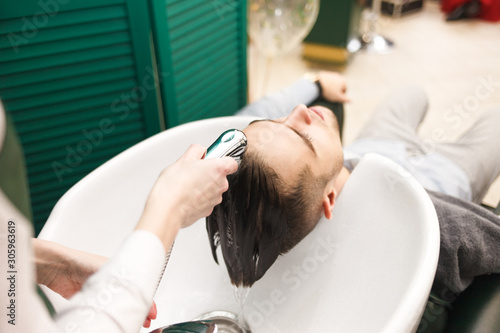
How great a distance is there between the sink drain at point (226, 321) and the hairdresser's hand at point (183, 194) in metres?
0.47

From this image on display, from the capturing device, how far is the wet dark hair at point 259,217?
0.88m

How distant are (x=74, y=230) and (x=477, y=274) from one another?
2.94ft

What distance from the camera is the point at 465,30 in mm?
3461

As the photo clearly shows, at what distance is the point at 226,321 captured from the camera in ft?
3.32

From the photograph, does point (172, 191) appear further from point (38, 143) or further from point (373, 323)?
point (38, 143)

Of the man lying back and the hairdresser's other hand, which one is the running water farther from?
the hairdresser's other hand

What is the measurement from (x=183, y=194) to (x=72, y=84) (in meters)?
0.83

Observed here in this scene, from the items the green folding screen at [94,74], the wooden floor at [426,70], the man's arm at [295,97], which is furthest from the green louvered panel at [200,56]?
the wooden floor at [426,70]

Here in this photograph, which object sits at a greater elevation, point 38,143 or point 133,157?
point 133,157

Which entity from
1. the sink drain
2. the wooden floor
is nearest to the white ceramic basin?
the sink drain

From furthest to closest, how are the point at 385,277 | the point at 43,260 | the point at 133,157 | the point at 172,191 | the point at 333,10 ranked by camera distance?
the point at 333,10, the point at 133,157, the point at 385,277, the point at 43,260, the point at 172,191

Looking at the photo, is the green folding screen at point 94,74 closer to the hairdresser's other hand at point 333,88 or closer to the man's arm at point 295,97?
the man's arm at point 295,97

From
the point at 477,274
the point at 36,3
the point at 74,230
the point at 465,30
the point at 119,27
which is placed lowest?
the point at 465,30

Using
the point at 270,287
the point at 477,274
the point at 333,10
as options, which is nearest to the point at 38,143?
the point at 270,287
